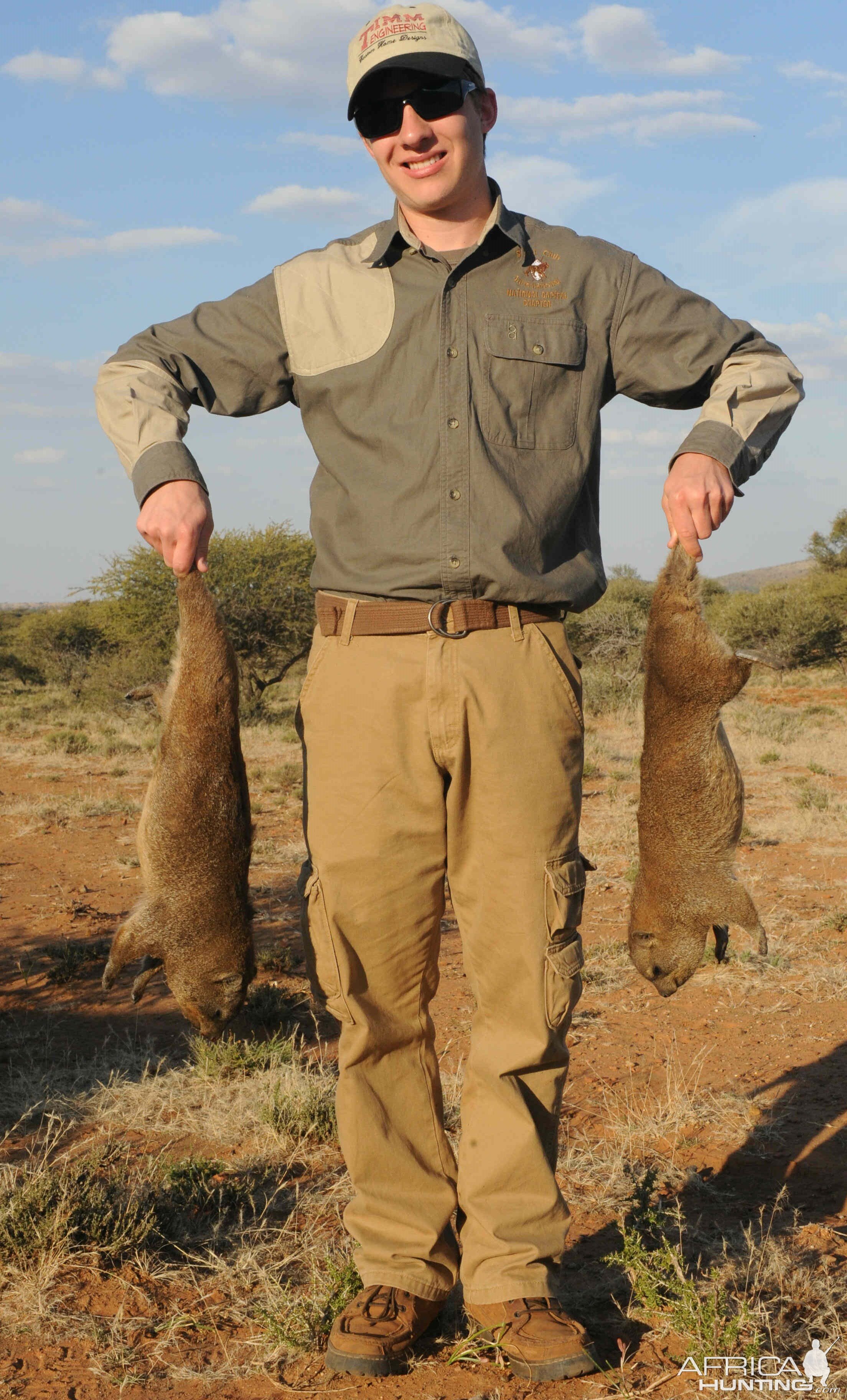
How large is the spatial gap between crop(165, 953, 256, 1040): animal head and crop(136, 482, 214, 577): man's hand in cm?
130

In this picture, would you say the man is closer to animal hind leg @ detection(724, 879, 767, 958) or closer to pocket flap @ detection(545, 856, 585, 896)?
pocket flap @ detection(545, 856, 585, 896)

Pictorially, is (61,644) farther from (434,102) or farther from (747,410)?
(747,410)

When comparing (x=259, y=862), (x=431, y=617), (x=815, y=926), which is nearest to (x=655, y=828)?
(x=431, y=617)

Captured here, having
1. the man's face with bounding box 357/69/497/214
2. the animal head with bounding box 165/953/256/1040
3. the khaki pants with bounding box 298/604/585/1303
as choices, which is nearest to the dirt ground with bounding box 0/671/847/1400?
the khaki pants with bounding box 298/604/585/1303

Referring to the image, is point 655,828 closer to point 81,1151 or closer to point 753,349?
point 753,349

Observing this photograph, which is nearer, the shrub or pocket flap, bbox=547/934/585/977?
pocket flap, bbox=547/934/585/977

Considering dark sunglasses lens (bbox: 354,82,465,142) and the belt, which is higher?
dark sunglasses lens (bbox: 354,82,465,142)

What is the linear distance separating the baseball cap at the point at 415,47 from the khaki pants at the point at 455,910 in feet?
4.72

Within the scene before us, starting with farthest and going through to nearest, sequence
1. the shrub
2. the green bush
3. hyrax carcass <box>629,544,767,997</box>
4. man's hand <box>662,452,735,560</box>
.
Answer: the shrub
the green bush
hyrax carcass <box>629,544,767,997</box>
man's hand <box>662,452,735,560</box>

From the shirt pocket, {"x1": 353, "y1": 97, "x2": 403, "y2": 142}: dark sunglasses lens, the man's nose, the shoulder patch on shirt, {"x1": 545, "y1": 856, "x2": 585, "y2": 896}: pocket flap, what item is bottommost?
{"x1": 545, "y1": 856, "x2": 585, "y2": 896}: pocket flap

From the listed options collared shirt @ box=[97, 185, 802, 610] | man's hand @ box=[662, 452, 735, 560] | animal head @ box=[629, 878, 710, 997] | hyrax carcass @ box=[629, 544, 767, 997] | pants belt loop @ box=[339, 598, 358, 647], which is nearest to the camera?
man's hand @ box=[662, 452, 735, 560]

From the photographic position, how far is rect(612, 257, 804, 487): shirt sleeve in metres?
2.79

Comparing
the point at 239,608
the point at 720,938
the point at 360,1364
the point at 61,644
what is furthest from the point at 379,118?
the point at 61,644

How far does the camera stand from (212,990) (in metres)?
3.36
